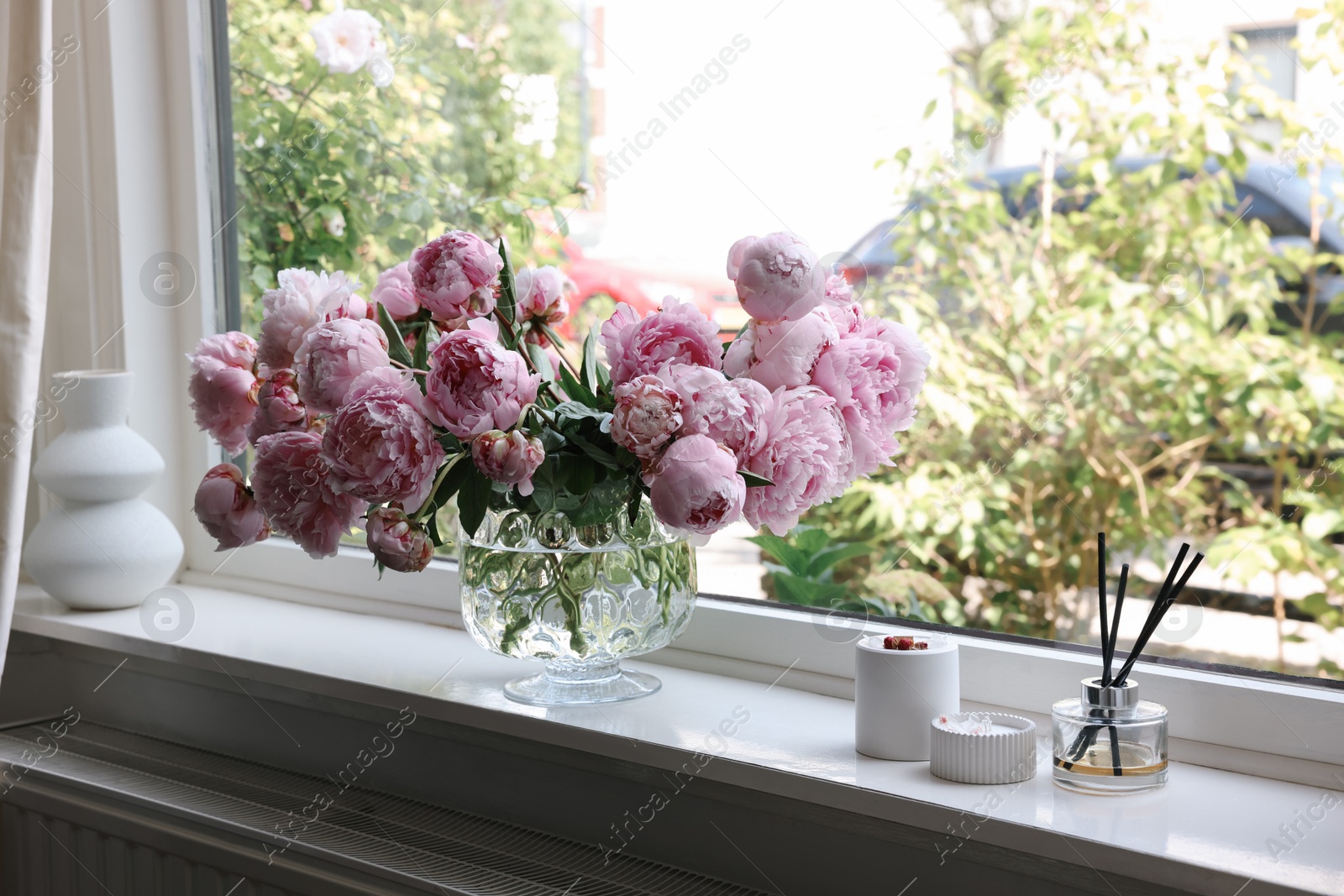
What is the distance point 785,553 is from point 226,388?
570mm

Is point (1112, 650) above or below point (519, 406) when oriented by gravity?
below

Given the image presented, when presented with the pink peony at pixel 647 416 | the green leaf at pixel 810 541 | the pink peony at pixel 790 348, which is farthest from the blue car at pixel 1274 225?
the pink peony at pixel 647 416

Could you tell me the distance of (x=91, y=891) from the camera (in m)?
1.28

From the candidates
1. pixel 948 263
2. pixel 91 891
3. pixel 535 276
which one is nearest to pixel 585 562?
pixel 535 276

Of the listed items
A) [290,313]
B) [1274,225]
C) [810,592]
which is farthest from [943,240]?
[290,313]

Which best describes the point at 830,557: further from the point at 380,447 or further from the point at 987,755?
the point at 380,447

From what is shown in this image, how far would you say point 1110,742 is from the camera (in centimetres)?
85

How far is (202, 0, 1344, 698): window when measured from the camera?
3.92 ft

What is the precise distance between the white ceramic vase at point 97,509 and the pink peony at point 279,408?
0.60 m

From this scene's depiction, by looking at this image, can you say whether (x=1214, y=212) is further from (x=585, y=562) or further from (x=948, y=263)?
(x=585, y=562)

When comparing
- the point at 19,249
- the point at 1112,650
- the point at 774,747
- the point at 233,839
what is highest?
the point at 19,249

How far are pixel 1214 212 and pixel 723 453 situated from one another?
2.57ft

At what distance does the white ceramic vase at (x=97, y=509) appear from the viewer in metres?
1.39

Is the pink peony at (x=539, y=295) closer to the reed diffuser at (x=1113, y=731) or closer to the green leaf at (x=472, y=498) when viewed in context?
the green leaf at (x=472, y=498)
